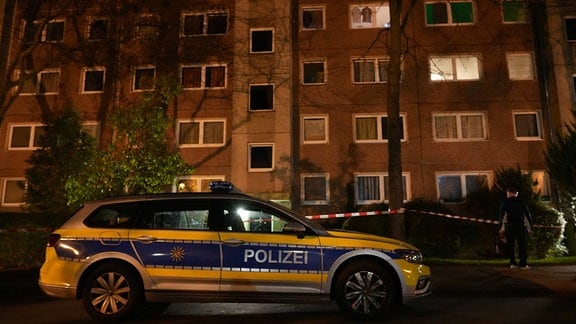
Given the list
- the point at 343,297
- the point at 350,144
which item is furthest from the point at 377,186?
the point at 343,297

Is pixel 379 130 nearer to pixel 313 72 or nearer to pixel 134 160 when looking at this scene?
pixel 313 72

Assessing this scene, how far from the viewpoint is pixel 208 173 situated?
17969mm

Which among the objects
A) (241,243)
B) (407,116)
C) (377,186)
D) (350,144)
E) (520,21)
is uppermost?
(520,21)

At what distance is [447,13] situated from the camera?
1864 cm

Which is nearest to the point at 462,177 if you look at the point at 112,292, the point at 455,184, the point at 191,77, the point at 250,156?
the point at 455,184

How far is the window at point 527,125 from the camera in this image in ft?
57.8

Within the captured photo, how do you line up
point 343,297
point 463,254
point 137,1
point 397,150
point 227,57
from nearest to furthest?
point 343,297
point 397,150
point 463,254
point 137,1
point 227,57

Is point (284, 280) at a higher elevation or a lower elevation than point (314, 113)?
lower

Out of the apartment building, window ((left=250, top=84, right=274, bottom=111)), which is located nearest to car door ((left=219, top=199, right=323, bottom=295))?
the apartment building

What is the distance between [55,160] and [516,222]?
49.9 feet

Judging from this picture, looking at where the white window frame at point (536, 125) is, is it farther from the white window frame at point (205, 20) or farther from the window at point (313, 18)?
the white window frame at point (205, 20)

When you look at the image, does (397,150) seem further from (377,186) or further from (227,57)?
(227,57)

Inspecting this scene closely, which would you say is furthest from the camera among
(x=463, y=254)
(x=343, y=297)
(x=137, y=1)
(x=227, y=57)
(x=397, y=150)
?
(x=227, y=57)

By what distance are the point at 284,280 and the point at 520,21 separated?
693 inches
